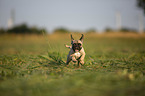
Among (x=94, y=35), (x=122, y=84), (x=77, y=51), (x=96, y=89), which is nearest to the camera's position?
(x=96, y=89)

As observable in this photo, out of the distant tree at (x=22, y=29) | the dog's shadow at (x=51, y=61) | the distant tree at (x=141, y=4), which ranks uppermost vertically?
the distant tree at (x=22, y=29)

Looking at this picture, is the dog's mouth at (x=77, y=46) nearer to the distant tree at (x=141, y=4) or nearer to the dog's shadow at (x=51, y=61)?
the dog's shadow at (x=51, y=61)

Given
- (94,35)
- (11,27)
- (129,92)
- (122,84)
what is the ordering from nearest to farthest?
(129,92) → (122,84) → (94,35) → (11,27)

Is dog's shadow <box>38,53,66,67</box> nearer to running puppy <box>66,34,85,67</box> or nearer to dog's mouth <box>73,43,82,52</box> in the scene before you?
running puppy <box>66,34,85,67</box>

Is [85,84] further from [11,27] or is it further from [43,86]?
[11,27]

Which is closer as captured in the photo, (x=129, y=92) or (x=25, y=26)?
(x=129, y=92)

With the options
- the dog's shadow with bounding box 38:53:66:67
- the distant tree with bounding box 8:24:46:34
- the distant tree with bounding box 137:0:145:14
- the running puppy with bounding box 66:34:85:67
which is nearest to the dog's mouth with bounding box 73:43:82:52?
the running puppy with bounding box 66:34:85:67

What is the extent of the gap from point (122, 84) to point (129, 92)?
279 millimetres

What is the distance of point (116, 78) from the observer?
2.35 meters

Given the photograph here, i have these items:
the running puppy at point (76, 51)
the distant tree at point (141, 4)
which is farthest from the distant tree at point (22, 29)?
the running puppy at point (76, 51)

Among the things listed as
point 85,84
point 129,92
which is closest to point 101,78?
point 85,84

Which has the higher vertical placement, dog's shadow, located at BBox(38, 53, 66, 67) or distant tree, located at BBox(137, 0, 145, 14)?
distant tree, located at BBox(137, 0, 145, 14)

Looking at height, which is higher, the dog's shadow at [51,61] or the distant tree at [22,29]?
the distant tree at [22,29]

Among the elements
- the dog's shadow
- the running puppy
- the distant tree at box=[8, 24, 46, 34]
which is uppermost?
the distant tree at box=[8, 24, 46, 34]
